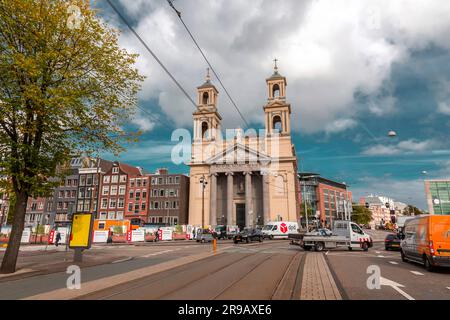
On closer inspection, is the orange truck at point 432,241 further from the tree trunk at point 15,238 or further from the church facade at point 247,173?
the church facade at point 247,173

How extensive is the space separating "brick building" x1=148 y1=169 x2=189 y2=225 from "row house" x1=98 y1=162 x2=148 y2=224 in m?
2.06

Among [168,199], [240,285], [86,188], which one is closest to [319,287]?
[240,285]

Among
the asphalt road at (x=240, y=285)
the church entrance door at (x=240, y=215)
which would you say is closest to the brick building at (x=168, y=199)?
the church entrance door at (x=240, y=215)

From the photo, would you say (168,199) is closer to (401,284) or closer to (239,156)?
(239,156)

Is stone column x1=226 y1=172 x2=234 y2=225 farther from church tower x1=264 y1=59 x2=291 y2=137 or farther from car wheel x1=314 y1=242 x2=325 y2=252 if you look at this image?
car wheel x1=314 y1=242 x2=325 y2=252

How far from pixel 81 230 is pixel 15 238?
3379mm

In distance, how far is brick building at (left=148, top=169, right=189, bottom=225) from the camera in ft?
235

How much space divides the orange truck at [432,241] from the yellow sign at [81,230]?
53.1ft

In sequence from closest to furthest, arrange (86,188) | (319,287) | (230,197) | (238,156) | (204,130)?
1. (319,287)
2. (230,197)
3. (238,156)
4. (86,188)
5. (204,130)

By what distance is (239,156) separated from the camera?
6919cm

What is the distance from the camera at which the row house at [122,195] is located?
73125 millimetres

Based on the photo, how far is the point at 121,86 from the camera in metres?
15.4
